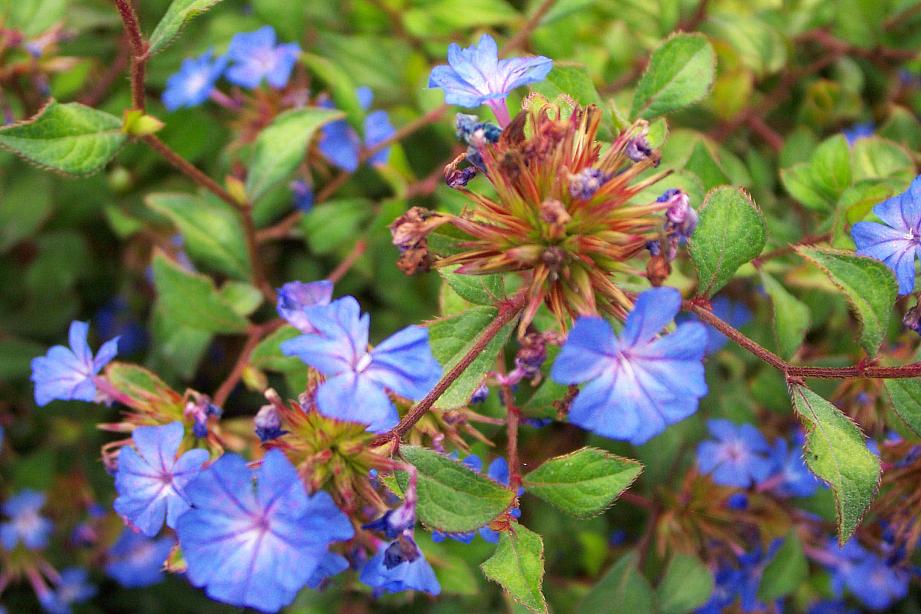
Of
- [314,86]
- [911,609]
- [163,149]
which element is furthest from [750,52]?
[911,609]

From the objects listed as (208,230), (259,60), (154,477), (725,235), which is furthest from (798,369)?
(259,60)

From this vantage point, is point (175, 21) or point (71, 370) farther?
point (71, 370)

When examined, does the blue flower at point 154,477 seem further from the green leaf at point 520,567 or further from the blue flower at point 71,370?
the green leaf at point 520,567

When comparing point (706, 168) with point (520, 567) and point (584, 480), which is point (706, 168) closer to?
point (584, 480)

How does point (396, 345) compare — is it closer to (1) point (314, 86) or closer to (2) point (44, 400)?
(2) point (44, 400)

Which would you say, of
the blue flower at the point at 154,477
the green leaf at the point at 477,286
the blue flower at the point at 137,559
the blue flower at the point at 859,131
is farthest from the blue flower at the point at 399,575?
the blue flower at the point at 859,131

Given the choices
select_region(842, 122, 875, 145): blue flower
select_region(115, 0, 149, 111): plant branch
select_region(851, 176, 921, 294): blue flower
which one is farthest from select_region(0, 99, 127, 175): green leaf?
select_region(842, 122, 875, 145): blue flower
